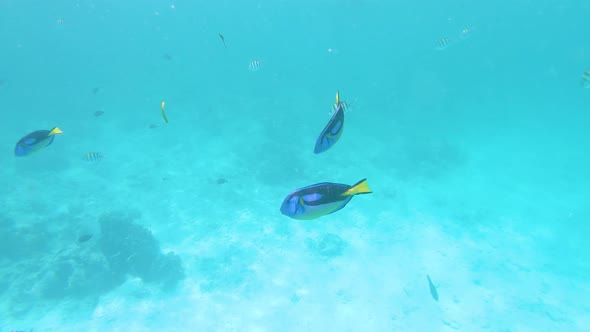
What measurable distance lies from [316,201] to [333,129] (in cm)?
57

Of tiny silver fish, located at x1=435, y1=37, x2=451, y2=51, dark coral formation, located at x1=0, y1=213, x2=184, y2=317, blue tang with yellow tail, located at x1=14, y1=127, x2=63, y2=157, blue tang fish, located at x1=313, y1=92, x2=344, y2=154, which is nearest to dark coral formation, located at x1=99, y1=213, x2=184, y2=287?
dark coral formation, located at x1=0, y1=213, x2=184, y2=317

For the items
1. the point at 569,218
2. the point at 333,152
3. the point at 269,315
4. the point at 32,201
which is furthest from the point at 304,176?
the point at 569,218

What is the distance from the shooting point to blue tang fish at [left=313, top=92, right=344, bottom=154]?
185cm

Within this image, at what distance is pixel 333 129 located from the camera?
1952 millimetres

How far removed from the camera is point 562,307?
11633 millimetres

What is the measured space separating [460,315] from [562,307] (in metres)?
4.88

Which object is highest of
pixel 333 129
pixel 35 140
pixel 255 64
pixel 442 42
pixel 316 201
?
pixel 333 129

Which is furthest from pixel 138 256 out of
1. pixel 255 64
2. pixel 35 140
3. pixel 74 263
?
pixel 35 140

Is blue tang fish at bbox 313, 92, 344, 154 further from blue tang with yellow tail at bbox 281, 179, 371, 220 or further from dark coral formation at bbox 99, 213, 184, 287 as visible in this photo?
dark coral formation at bbox 99, 213, 184, 287

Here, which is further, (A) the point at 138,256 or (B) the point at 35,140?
(A) the point at 138,256

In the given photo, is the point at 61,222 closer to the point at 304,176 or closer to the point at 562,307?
the point at 304,176

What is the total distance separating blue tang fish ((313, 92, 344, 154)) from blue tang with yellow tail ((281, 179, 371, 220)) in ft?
1.31

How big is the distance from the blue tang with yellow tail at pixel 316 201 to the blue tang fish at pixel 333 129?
40 cm

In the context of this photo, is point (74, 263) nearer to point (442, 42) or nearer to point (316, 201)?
point (316, 201)
